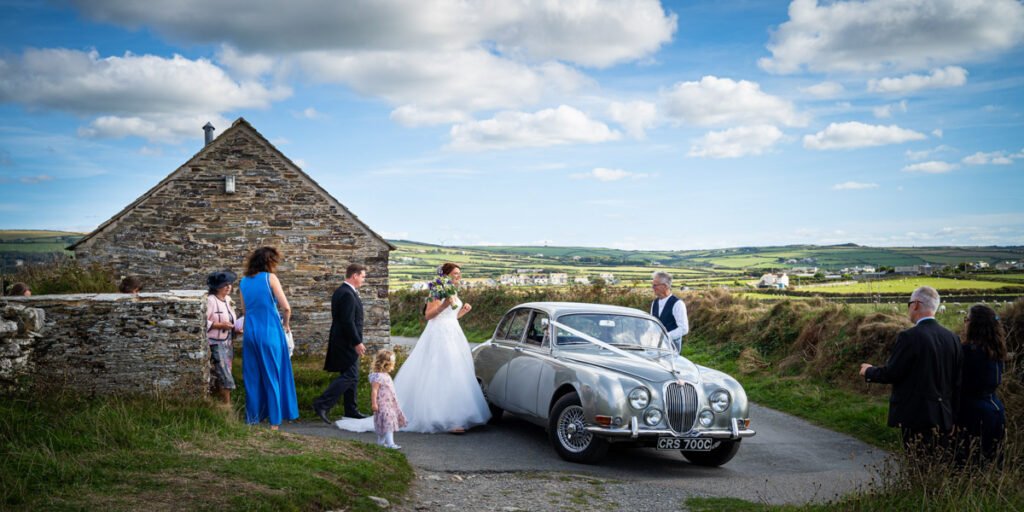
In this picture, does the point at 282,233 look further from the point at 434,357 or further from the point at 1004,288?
the point at 1004,288

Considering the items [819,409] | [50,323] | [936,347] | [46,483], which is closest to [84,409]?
[50,323]

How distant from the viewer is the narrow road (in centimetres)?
826

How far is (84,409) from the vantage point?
7785mm

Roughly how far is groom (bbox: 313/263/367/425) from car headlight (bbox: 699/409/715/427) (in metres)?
4.71

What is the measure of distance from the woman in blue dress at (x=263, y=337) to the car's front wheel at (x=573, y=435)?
11.2 ft

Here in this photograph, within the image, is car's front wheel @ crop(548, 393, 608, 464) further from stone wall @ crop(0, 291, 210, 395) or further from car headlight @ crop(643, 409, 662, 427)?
stone wall @ crop(0, 291, 210, 395)

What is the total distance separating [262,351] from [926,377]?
730cm

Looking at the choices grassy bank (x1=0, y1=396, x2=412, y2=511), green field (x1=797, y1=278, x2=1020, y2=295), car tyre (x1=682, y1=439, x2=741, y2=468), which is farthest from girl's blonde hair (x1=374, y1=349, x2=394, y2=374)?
green field (x1=797, y1=278, x2=1020, y2=295)

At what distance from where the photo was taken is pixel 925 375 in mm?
7020

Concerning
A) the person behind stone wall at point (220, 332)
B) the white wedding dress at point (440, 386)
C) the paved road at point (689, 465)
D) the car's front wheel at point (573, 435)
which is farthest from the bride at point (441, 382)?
the car's front wheel at point (573, 435)

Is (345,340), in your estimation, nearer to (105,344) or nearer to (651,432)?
(105,344)

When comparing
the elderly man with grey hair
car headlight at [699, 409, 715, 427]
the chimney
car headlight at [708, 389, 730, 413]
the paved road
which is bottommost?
the paved road

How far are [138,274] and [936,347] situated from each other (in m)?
18.0

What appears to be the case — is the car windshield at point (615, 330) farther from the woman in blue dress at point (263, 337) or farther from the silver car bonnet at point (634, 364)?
the woman in blue dress at point (263, 337)
